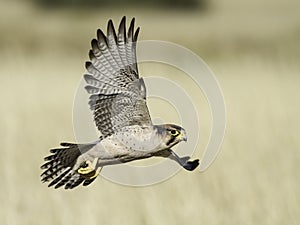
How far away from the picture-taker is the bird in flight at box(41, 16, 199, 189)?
343 centimetres

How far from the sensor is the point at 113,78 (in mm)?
3926

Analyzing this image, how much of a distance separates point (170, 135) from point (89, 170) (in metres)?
0.33

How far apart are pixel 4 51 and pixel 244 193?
9.18 meters

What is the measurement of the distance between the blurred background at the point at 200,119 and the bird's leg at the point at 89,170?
127 centimetres

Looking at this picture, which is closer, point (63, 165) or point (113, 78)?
point (63, 165)

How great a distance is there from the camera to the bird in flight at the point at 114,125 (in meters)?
3.43

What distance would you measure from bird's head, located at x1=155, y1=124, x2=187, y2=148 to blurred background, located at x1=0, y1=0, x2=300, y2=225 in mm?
1392

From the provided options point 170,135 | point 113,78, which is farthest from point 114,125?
point 170,135

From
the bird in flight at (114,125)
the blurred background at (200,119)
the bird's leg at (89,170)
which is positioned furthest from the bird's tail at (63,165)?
the blurred background at (200,119)

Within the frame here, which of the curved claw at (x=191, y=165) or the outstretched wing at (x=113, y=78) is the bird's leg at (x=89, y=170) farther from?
the curved claw at (x=191, y=165)

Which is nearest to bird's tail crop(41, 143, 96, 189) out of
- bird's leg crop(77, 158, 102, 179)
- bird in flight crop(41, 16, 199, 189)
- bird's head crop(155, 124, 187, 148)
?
bird in flight crop(41, 16, 199, 189)

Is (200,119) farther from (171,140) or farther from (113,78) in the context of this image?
(171,140)

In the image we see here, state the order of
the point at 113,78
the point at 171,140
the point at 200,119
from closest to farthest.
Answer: the point at 171,140
the point at 113,78
the point at 200,119

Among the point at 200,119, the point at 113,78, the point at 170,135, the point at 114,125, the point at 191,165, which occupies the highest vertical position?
the point at 200,119
